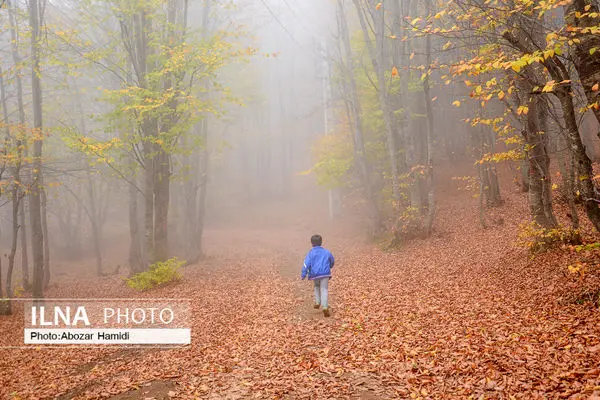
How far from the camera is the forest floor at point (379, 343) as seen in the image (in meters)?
5.11

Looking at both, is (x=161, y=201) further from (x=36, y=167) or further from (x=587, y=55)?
(x=587, y=55)

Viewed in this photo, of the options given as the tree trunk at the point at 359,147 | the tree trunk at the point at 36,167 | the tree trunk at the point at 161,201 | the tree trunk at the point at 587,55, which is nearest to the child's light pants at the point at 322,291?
the tree trunk at the point at 587,55

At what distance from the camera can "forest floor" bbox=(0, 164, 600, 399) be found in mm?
5113

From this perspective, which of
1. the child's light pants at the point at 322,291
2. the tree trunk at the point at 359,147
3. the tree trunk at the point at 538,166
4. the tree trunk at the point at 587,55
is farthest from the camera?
the tree trunk at the point at 359,147

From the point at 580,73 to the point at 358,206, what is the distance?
2292 cm

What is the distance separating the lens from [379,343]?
6750 mm

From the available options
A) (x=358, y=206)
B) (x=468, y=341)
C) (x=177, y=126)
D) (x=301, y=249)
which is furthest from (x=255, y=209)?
(x=468, y=341)

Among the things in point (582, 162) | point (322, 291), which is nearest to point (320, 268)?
point (322, 291)

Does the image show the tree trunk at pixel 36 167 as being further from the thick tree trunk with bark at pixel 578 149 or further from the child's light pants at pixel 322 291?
the thick tree trunk with bark at pixel 578 149

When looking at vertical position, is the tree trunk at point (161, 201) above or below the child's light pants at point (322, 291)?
above

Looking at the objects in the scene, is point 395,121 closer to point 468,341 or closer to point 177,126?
point 177,126

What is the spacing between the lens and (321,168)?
22.1 metres

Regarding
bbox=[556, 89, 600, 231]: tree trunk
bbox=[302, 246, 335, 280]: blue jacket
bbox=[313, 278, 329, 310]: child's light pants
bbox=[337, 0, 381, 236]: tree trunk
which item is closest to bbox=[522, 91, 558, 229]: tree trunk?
bbox=[556, 89, 600, 231]: tree trunk

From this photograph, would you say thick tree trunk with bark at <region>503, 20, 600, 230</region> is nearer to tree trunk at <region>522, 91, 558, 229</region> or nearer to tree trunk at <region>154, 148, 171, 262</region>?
tree trunk at <region>522, 91, 558, 229</region>
